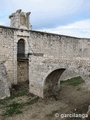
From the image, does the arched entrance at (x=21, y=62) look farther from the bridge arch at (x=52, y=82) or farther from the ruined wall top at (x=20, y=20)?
the bridge arch at (x=52, y=82)

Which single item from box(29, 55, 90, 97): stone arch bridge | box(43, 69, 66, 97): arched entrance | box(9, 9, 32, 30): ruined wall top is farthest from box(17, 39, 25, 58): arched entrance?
box(43, 69, 66, 97): arched entrance

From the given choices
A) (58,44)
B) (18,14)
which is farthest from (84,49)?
(18,14)

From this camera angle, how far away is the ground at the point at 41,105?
727 cm

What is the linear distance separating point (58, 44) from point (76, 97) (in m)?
7.00

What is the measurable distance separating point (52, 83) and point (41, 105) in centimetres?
207

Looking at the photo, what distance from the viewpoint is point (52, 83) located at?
10141mm

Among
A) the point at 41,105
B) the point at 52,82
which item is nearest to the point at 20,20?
the point at 52,82

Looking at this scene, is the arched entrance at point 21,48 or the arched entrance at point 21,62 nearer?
the arched entrance at point 21,62

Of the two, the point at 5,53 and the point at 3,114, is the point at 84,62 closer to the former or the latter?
the point at 3,114

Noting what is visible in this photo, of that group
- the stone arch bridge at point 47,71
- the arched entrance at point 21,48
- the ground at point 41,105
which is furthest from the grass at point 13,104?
the arched entrance at point 21,48

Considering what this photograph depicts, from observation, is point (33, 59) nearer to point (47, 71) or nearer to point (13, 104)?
point (47, 71)

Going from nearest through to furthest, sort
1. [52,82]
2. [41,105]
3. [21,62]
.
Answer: [41,105], [52,82], [21,62]

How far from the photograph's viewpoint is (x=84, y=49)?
19.7 m

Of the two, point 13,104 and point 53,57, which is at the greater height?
point 53,57
